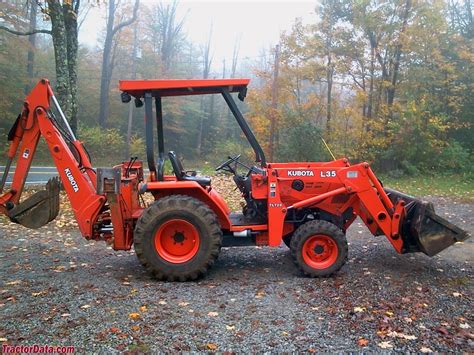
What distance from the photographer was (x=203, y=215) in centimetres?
541

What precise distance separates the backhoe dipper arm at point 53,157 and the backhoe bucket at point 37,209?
1 cm

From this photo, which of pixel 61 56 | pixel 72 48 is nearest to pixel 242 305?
pixel 61 56

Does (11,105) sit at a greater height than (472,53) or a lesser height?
lesser

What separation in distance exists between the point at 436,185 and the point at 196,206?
1461cm

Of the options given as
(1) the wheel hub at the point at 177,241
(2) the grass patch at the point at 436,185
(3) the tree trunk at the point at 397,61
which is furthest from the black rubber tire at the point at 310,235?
(3) the tree trunk at the point at 397,61

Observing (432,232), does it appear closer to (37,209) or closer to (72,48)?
(37,209)

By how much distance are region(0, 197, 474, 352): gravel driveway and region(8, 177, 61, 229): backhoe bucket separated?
2.27 ft

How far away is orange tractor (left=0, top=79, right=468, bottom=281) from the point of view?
17.9ft

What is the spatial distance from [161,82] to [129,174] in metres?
1.49

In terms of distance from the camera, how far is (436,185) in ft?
56.6

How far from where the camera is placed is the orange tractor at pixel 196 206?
17.9 feet

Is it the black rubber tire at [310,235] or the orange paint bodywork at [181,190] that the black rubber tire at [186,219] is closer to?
the orange paint bodywork at [181,190]

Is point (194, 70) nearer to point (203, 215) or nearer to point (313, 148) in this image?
point (313, 148)

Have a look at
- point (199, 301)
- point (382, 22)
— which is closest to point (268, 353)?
point (199, 301)
